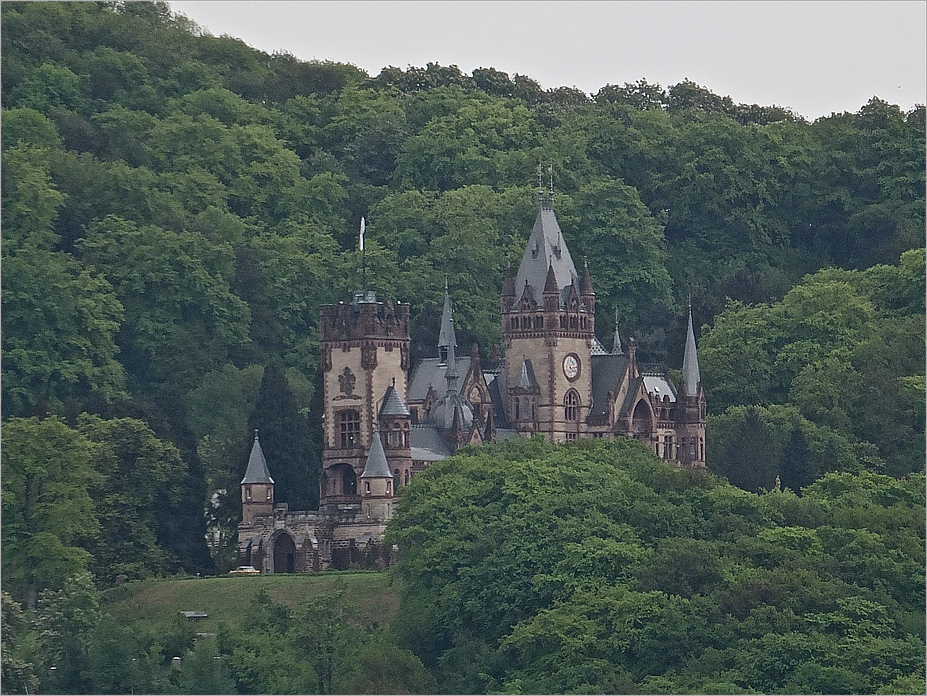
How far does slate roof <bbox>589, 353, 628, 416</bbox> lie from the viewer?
137375mm

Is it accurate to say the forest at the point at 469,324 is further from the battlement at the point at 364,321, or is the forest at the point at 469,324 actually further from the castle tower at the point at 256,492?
the battlement at the point at 364,321

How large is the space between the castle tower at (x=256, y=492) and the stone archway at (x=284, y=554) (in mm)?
1029

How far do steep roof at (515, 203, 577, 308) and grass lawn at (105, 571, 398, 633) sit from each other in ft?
51.7

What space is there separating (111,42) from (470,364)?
47.7 meters

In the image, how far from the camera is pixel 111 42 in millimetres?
178625

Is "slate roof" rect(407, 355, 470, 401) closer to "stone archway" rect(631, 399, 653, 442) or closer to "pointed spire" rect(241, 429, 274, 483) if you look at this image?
"stone archway" rect(631, 399, 653, 442)

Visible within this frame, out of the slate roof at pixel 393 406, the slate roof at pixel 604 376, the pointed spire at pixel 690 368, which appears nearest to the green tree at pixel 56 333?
the slate roof at pixel 393 406

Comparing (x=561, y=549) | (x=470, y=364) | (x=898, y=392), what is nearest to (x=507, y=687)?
(x=561, y=549)

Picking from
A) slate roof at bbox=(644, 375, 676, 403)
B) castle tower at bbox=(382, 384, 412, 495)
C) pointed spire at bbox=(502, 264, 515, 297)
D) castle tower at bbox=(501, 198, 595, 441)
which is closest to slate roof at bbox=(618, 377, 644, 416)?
slate roof at bbox=(644, 375, 676, 403)

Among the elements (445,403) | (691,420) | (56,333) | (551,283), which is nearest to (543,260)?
(551,283)

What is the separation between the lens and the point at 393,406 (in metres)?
131

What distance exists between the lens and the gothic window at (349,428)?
132250 mm

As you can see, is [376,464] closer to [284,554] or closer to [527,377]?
[284,554]

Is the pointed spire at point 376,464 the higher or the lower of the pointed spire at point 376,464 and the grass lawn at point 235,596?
the higher
